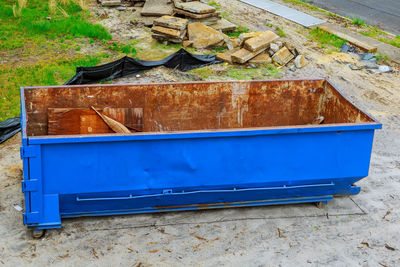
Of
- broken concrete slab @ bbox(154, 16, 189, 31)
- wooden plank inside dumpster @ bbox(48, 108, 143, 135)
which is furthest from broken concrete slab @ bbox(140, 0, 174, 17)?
wooden plank inside dumpster @ bbox(48, 108, 143, 135)

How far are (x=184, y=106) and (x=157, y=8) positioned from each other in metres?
8.00

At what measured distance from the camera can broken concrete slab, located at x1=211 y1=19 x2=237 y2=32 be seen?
534 inches

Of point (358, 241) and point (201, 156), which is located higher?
point (201, 156)

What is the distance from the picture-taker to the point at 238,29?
14141 mm

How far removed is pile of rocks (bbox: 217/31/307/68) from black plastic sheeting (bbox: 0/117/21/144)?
5.65 meters

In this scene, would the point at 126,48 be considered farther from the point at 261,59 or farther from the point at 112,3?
the point at 112,3

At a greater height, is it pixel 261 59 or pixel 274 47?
pixel 274 47

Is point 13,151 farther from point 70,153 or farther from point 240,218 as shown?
point 240,218

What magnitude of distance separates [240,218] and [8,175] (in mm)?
3760

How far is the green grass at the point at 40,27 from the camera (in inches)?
509

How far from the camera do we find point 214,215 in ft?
20.8

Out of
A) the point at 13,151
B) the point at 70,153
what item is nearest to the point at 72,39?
the point at 13,151

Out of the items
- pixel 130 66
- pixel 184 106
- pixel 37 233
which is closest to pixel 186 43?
pixel 130 66

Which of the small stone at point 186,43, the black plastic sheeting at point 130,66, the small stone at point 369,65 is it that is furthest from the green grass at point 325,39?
the small stone at point 186,43
